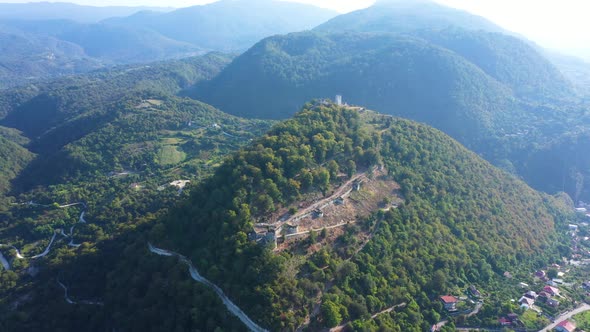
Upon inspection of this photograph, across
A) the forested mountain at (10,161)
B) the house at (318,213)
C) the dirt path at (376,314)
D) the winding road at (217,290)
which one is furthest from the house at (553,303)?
the forested mountain at (10,161)

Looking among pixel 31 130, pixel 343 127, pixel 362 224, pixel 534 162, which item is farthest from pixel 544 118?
pixel 31 130

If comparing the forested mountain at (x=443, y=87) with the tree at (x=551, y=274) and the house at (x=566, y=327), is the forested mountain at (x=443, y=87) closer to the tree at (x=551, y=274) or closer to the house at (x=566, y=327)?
the tree at (x=551, y=274)

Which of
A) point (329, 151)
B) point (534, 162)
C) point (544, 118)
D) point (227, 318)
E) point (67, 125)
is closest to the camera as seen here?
point (227, 318)

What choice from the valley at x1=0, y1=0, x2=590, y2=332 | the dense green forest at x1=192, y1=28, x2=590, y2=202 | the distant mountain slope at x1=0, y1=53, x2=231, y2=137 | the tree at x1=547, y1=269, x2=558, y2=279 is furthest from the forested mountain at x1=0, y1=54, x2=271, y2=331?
the tree at x1=547, y1=269, x2=558, y2=279

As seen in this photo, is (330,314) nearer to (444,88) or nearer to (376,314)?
(376,314)

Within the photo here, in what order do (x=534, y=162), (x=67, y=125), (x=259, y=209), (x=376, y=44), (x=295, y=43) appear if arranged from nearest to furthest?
(x=259, y=209) < (x=534, y=162) < (x=67, y=125) < (x=376, y=44) < (x=295, y=43)

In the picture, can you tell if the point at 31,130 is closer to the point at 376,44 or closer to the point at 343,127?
→ the point at 343,127
